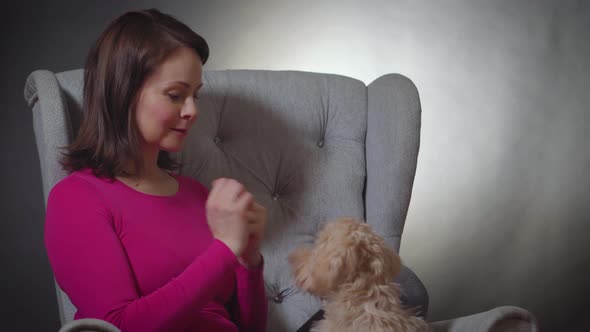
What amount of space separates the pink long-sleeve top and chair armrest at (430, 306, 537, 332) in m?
0.44

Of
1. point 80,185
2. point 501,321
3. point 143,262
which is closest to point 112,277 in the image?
point 143,262

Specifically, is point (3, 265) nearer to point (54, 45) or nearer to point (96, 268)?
point (54, 45)

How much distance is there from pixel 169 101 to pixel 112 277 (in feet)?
1.23

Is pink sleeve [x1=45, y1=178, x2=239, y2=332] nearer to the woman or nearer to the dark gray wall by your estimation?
the woman

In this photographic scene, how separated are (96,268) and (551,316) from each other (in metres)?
2.39

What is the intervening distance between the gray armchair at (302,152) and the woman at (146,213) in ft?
0.80

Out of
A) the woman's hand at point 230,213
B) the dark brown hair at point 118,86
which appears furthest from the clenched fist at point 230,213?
the dark brown hair at point 118,86

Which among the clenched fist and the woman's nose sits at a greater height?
the woman's nose

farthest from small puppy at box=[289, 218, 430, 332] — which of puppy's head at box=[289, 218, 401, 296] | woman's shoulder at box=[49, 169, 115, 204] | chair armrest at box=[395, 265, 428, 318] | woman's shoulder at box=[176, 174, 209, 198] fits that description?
woman's shoulder at box=[49, 169, 115, 204]

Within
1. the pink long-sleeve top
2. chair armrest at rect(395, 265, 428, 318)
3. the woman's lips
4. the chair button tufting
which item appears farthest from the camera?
the chair button tufting

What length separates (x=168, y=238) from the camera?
48.6 inches

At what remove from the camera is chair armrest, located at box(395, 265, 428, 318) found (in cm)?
139

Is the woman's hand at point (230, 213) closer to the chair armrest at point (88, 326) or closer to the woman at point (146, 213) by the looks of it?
the woman at point (146, 213)

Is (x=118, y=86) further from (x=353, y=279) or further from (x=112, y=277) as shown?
(x=353, y=279)
